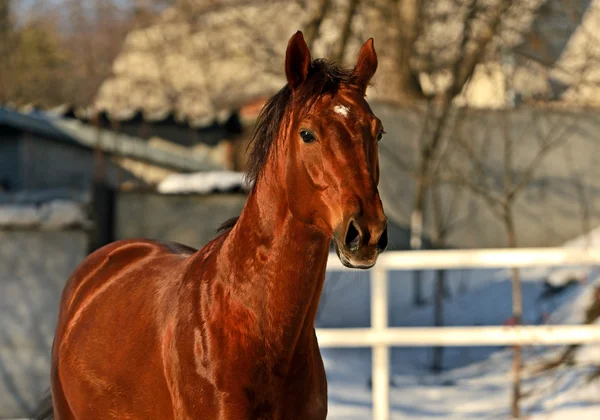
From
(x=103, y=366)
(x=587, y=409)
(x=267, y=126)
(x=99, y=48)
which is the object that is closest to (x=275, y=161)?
(x=267, y=126)

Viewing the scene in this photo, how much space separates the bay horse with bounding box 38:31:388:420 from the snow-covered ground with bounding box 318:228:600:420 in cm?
367

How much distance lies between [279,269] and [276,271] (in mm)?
13

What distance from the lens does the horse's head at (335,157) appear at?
7.73 feet

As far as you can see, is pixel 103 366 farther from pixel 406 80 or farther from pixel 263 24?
pixel 263 24

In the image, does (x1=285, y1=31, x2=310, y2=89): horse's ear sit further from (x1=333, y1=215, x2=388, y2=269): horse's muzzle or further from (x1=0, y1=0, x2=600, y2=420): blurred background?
(x1=0, y1=0, x2=600, y2=420): blurred background

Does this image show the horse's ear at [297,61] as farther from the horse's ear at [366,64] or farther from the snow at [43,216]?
the snow at [43,216]

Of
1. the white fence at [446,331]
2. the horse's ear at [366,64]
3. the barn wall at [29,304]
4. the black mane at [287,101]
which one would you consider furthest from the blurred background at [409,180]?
the black mane at [287,101]

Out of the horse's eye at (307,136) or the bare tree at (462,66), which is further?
the bare tree at (462,66)

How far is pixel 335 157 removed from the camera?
8.20ft

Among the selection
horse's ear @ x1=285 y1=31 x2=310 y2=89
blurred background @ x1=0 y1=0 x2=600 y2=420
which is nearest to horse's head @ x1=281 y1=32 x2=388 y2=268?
horse's ear @ x1=285 y1=31 x2=310 y2=89

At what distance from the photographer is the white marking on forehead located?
256cm

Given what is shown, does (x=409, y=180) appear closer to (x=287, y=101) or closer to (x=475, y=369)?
(x=475, y=369)

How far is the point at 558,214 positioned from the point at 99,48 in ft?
56.8

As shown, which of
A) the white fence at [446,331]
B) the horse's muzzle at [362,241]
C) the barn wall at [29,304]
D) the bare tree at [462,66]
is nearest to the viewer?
the horse's muzzle at [362,241]
